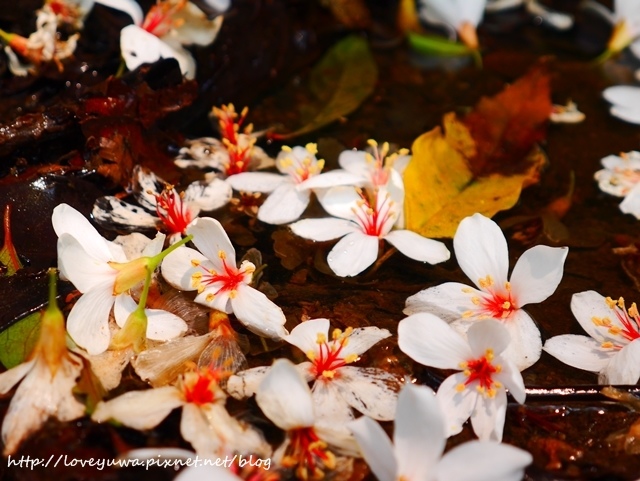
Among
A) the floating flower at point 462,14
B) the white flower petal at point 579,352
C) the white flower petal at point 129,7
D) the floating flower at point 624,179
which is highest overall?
the white flower petal at point 129,7

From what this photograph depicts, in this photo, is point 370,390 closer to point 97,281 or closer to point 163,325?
point 163,325

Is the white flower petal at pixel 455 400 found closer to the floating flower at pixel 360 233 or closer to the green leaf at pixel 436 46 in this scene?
the floating flower at pixel 360 233

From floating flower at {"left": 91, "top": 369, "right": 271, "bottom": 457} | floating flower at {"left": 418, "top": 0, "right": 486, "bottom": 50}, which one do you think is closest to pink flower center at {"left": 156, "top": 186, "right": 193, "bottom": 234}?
floating flower at {"left": 91, "top": 369, "right": 271, "bottom": 457}

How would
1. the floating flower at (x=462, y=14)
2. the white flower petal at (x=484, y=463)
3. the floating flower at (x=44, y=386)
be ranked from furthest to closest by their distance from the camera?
the floating flower at (x=462, y=14) → the floating flower at (x=44, y=386) → the white flower petal at (x=484, y=463)

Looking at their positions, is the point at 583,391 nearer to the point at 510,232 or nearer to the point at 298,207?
the point at 510,232

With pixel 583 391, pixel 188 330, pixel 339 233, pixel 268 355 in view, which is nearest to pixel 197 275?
pixel 188 330

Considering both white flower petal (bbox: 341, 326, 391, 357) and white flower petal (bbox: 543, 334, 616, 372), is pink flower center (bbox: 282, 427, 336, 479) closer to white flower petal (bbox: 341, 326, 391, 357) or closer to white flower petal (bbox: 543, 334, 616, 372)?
white flower petal (bbox: 341, 326, 391, 357)

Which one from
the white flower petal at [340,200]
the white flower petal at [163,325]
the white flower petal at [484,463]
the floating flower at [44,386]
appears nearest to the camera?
the white flower petal at [484,463]

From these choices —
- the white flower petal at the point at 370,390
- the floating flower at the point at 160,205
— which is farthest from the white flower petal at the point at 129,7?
the white flower petal at the point at 370,390
